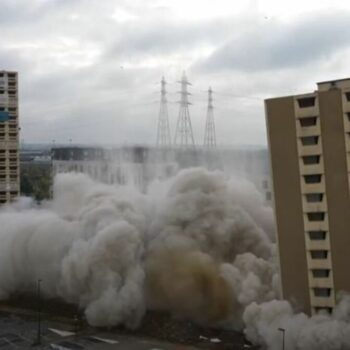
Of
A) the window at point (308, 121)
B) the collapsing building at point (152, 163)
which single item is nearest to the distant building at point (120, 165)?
the collapsing building at point (152, 163)

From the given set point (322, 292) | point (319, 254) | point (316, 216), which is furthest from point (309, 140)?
point (322, 292)

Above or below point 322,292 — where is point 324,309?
below

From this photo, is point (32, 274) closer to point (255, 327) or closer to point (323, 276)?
point (255, 327)

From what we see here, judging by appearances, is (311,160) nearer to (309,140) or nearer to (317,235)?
(309,140)

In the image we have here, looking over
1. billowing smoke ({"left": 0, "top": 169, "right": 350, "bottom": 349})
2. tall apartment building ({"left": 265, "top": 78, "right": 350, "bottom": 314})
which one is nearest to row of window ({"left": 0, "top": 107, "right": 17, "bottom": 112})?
billowing smoke ({"left": 0, "top": 169, "right": 350, "bottom": 349})

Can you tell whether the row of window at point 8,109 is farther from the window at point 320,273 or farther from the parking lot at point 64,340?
the window at point 320,273

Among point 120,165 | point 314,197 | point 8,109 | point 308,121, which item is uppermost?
point 8,109
